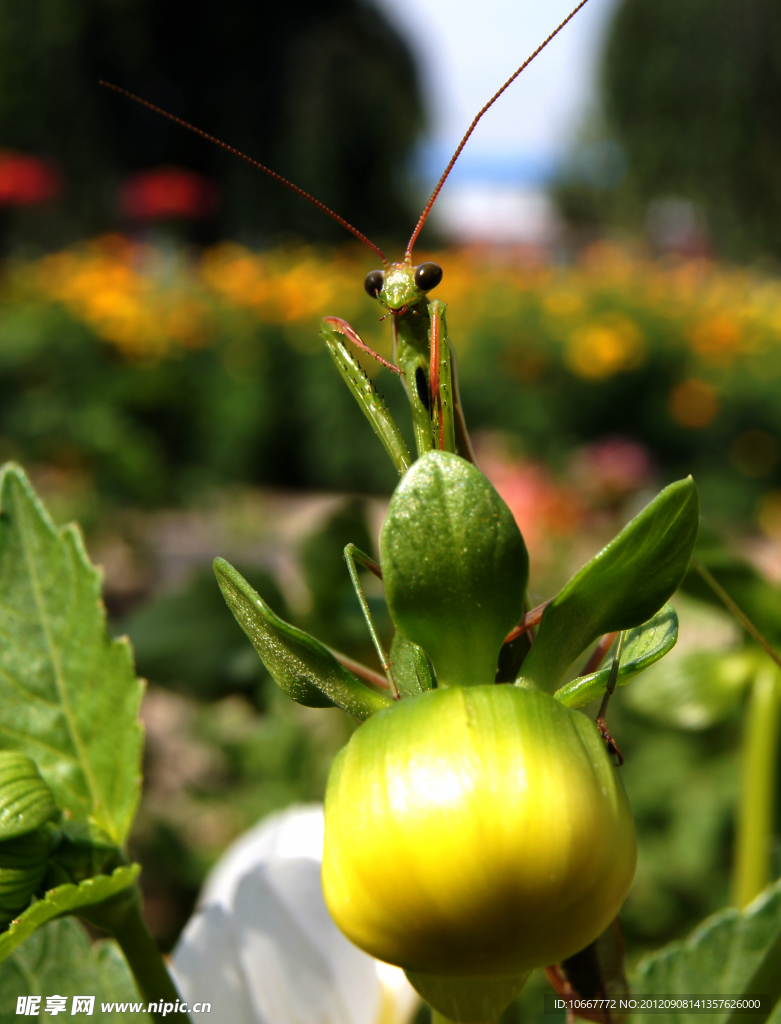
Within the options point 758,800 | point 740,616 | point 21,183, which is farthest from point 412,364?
point 21,183

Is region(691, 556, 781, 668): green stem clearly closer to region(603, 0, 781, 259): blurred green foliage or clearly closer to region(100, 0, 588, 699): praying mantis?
region(100, 0, 588, 699): praying mantis

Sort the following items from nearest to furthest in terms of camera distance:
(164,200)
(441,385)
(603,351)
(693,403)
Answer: (441,385) → (603,351) → (693,403) → (164,200)

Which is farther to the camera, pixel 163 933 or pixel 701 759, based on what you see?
pixel 163 933

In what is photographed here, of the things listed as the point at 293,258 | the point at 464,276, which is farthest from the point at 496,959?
the point at 293,258

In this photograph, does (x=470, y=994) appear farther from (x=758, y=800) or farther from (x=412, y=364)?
(x=758, y=800)

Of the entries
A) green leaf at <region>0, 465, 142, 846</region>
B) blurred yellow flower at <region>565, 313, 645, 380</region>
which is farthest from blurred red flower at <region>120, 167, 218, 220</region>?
green leaf at <region>0, 465, 142, 846</region>

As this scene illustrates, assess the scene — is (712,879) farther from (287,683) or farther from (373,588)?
(287,683)

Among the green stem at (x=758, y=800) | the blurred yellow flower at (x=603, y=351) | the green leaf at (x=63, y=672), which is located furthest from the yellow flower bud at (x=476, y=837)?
the blurred yellow flower at (x=603, y=351)
